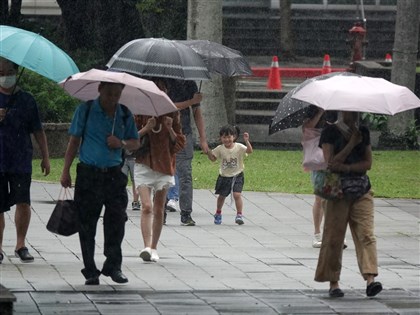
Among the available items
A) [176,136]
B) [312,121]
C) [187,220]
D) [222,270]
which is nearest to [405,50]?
[187,220]

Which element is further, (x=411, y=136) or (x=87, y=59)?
(x=87, y=59)

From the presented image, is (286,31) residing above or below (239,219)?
above

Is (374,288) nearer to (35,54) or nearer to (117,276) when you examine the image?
(117,276)

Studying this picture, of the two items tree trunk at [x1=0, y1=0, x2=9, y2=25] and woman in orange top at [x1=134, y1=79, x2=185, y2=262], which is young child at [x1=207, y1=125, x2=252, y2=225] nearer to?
woman in orange top at [x1=134, y1=79, x2=185, y2=262]

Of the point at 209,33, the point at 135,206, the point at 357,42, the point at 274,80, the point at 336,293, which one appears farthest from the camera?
the point at 357,42

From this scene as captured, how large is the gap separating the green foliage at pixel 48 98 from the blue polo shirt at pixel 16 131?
9201 mm

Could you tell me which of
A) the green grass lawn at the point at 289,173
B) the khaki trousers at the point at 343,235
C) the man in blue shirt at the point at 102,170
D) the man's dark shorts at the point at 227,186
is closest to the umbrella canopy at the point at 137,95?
the man in blue shirt at the point at 102,170

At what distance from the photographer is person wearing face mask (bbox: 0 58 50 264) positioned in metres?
11.0

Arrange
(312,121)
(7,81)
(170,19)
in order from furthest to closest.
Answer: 1. (170,19)
2. (312,121)
3. (7,81)

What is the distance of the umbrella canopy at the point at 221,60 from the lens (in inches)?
550

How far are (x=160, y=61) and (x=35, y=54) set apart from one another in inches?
67.8

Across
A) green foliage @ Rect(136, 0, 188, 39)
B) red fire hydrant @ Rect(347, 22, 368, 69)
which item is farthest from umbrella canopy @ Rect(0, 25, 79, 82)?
red fire hydrant @ Rect(347, 22, 368, 69)

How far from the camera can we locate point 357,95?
32.0 feet

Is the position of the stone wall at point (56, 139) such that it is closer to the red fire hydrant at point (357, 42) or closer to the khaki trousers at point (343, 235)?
the khaki trousers at point (343, 235)
